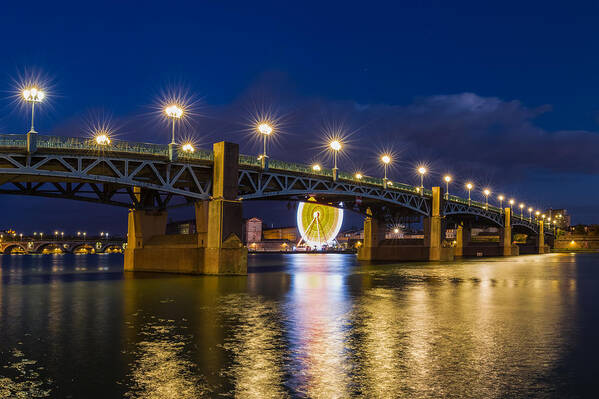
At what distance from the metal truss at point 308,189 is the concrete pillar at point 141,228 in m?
9.41

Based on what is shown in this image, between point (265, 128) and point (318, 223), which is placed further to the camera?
point (318, 223)

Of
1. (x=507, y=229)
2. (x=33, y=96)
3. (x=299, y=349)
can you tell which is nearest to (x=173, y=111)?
(x=33, y=96)

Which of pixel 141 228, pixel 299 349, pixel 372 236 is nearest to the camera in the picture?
pixel 299 349

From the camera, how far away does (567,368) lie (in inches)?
482

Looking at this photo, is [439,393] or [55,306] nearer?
[439,393]

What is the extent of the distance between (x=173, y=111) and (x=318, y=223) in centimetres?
8463

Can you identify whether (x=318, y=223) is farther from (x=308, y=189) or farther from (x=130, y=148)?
(x=130, y=148)

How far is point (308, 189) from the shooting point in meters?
65.6

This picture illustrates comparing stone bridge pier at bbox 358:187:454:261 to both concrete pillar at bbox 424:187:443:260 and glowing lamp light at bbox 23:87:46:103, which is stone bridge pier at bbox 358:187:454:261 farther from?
glowing lamp light at bbox 23:87:46:103

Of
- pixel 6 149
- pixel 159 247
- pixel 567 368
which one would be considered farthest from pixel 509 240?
pixel 567 368

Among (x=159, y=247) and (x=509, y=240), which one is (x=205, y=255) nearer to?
(x=159, y=247)

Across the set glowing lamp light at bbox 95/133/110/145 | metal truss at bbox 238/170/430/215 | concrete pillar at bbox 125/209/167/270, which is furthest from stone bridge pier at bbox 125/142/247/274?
glowing lamp light at bbox 95/133/110/145

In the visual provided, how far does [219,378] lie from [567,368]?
7914 millimetres

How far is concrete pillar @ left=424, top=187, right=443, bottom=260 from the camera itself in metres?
95.8
